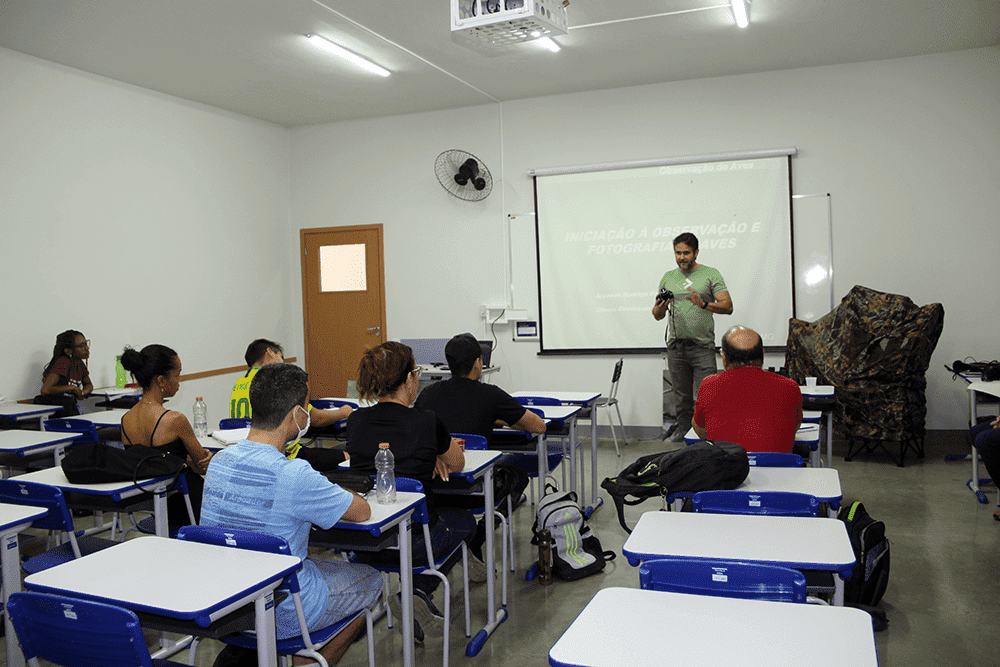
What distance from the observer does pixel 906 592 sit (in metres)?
3.47

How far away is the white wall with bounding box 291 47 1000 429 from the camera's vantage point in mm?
6516

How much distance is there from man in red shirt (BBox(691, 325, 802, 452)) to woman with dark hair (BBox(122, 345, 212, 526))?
232 centimetres

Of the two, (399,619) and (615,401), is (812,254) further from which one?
(399,619)

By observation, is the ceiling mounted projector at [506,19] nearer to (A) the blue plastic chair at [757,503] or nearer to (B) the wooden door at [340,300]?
(A) the blue plastic chair at [757,503]

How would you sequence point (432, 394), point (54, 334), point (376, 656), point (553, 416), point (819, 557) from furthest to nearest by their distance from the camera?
point (54, 334), point (553, 416), point (432, 394), point (376, 656), point (819, 557)

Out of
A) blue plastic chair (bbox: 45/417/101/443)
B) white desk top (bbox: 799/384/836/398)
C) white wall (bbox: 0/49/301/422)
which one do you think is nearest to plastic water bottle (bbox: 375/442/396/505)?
blue plastic chair (bbox: 45/417/101/443)

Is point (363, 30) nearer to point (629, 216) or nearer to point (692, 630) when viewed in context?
point (629, 216)

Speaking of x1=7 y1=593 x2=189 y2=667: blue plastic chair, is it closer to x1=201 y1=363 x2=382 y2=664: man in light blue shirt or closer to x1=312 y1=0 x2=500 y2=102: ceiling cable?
x1=201 y1=363 x2=382 y2=664: man in light blue shirt

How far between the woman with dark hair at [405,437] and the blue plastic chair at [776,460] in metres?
1.21

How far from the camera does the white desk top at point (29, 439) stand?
3.89m

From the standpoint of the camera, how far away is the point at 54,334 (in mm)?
5973

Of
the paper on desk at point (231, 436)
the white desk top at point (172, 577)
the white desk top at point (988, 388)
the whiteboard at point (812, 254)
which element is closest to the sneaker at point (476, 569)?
the paper on desk at point (231, 436)

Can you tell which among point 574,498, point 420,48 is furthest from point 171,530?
point 420,48

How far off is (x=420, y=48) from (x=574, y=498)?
401 centimetres
